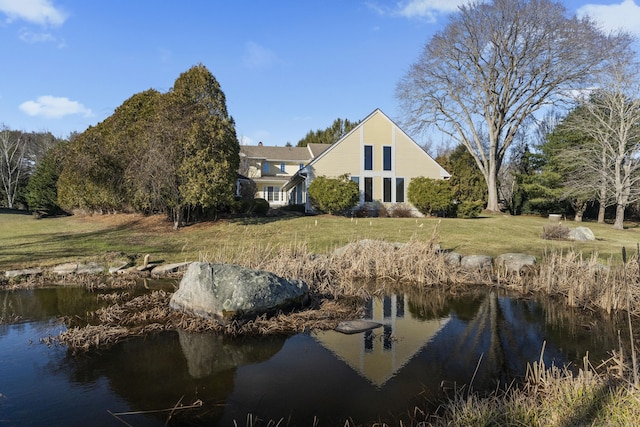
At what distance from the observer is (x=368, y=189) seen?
92.6 feet

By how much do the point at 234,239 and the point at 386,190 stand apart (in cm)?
1560

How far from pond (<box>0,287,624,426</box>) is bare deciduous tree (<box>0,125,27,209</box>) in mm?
42447

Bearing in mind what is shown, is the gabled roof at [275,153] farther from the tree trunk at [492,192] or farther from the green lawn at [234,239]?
the green lawn at [234,239]

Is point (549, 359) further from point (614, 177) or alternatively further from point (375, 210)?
point (614, 177)

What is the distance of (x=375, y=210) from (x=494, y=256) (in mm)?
15036

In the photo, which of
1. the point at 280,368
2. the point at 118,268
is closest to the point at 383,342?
the point at 280,368

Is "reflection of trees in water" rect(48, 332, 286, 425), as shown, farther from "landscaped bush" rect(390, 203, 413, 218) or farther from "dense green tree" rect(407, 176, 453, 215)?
"dense green tree" rect(407, 176, 453, 215)

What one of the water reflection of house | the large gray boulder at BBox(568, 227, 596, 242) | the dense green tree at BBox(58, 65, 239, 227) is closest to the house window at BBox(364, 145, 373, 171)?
the dense green tree at BBox(58, 65, 239, 227)

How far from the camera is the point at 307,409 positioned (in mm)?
4156

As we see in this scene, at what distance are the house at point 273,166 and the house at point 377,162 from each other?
44.1 ft

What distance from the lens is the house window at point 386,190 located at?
28500 mm

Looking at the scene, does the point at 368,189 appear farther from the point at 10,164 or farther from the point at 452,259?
the point at 10,164

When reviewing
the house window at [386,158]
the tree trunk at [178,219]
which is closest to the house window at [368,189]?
the house window at [386,158]

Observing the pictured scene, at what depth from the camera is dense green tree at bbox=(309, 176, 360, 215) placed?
24562mm
